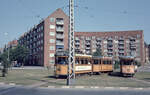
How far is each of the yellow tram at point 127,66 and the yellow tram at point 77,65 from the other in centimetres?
441

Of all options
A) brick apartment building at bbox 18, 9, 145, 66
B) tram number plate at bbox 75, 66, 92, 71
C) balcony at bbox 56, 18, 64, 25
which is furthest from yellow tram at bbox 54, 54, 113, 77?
balcony at bbox 56, 18, 64, 25

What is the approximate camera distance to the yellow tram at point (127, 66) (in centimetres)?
2700

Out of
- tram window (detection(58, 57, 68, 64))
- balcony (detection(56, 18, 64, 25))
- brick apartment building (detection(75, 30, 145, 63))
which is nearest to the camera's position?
tram window (detection(58, 57, 68, 64))

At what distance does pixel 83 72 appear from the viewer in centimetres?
2578

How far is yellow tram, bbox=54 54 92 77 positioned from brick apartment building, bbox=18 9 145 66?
24.5 meters

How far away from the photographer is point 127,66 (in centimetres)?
2706

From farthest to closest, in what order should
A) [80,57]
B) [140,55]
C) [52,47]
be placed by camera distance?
[140,55], [52,47], [80,57]

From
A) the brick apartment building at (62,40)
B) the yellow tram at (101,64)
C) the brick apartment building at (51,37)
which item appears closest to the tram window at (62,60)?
the yellow tram at (101,64)

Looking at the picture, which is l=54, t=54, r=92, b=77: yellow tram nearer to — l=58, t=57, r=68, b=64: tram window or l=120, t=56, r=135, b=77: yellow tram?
l=58, t=57, r=68, b=64: tram window

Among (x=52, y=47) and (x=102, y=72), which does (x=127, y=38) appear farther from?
(x=102, y=72)

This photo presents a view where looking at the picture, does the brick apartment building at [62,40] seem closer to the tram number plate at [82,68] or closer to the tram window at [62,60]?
the tram number plate at [82,68]

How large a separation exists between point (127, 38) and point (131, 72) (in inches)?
2632

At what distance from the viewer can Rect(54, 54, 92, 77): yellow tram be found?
22.3 meters

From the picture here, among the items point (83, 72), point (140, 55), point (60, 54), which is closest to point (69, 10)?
point (60, 54)
